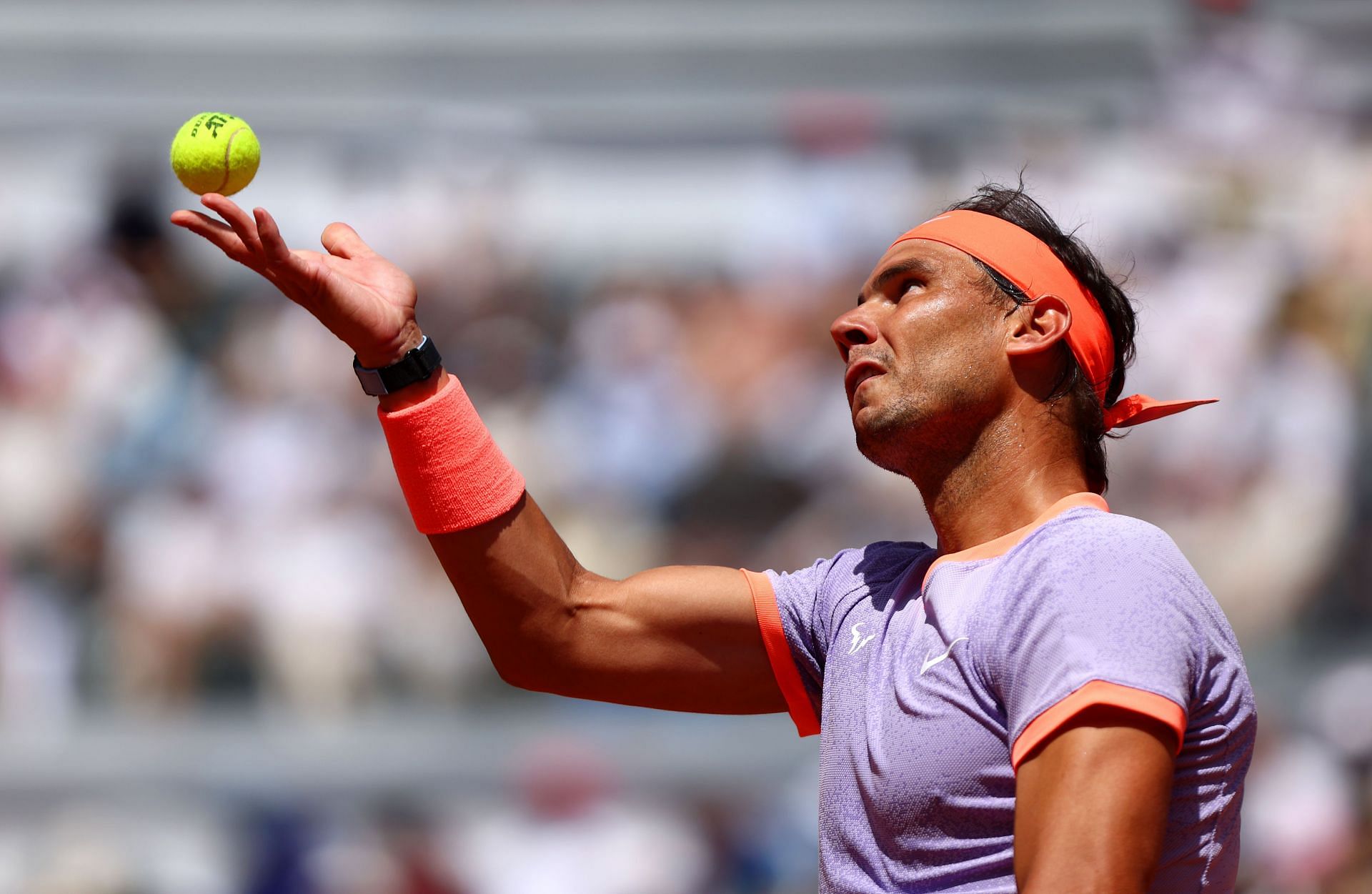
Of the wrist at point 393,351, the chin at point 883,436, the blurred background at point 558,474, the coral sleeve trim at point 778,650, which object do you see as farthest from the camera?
the blurred background at point 558,474

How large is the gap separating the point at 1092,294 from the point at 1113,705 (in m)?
0.81

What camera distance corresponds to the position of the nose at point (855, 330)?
2295mm

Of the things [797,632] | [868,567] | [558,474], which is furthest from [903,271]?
[558,474]

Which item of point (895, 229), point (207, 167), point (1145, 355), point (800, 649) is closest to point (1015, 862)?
point (800, 649)

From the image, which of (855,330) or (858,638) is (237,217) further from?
(858,638)

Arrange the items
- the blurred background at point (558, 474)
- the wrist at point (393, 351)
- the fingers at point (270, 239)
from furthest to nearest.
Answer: the blurred background at point (558, 474)
the wrist at point (393, 351)
the fingers at point (270, 239)

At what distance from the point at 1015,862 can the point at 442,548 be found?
3.40 feet

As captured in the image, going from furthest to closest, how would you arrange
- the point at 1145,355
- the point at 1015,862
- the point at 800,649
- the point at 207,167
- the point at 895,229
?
1. the point at 895,229
2. the point at 1145,355
3. the point at 207,167
4. the point at 800,649
5. the point at 1015,862

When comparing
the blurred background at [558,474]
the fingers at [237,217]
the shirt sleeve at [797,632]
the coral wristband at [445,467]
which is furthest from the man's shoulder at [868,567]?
the blurred background at [558,474]

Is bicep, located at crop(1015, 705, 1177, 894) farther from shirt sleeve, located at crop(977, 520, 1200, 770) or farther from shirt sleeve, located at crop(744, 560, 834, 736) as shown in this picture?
shirt sleeve, located at crop(744, 560, 834, 736)

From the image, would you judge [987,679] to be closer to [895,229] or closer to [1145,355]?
[1145,355]

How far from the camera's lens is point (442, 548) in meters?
2.42

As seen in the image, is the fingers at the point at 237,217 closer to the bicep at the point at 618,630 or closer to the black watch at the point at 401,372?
the black watch at the point at 401,372

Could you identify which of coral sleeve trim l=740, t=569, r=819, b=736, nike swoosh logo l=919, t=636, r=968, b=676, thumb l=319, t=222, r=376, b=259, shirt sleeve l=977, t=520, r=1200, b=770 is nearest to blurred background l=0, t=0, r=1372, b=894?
coral sleeve trim l=740, t=569, r=819, b=736
